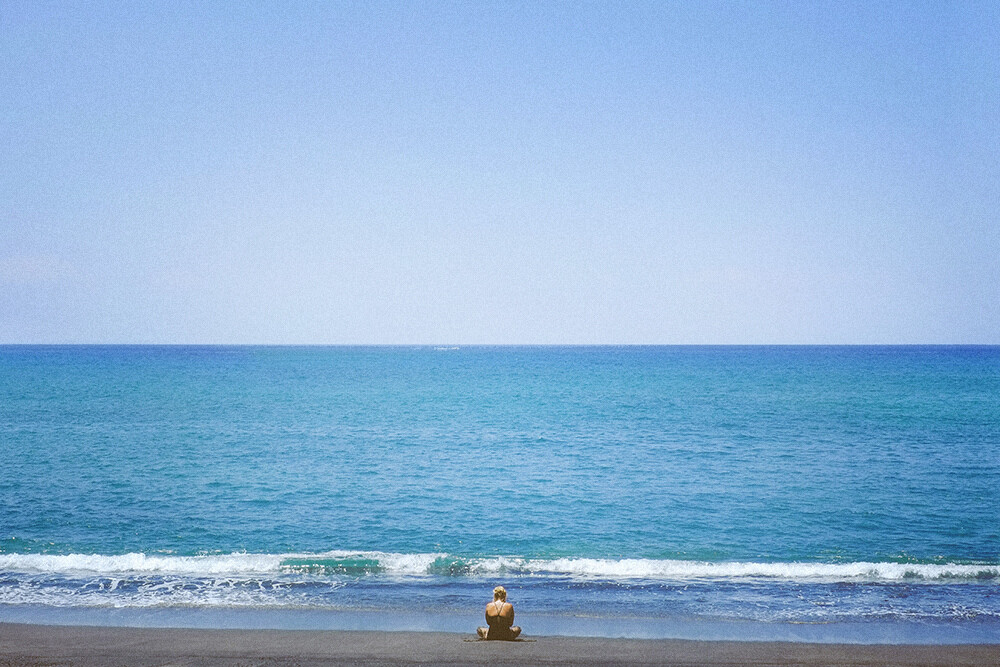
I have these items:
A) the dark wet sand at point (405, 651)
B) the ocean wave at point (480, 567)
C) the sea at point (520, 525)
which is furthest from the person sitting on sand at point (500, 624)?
the ocean wave at point (480, 567)

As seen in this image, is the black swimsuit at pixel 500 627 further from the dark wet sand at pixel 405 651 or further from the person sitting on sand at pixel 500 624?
the dark wet sand at pixel 405 651

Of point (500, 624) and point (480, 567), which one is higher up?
point (500, 624)

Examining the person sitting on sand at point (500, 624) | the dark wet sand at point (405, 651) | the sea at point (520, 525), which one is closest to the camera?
the dark wet sand at point (405, 651)

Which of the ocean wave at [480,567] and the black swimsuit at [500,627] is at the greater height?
the black swimsuit at [500,627]

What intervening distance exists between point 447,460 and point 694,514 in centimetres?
1424

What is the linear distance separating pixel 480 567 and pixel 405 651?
612 cm

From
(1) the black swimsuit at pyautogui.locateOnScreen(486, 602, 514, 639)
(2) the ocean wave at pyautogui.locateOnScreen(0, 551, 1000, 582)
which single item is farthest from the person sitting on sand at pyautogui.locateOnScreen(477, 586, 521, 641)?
(2) the ocean wave at pyautogui.locateOnScreen(0, 551, 1000, 582)

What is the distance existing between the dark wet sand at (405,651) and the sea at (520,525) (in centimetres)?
89

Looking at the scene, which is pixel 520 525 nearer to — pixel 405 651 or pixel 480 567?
pixel 480 567

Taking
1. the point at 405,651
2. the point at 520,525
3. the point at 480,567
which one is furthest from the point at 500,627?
the point at 520,525

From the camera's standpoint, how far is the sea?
49.5ft

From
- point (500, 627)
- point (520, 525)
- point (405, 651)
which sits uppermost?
point (500, 627)

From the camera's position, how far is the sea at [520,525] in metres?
15.1

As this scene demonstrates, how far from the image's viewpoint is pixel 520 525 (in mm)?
22766
